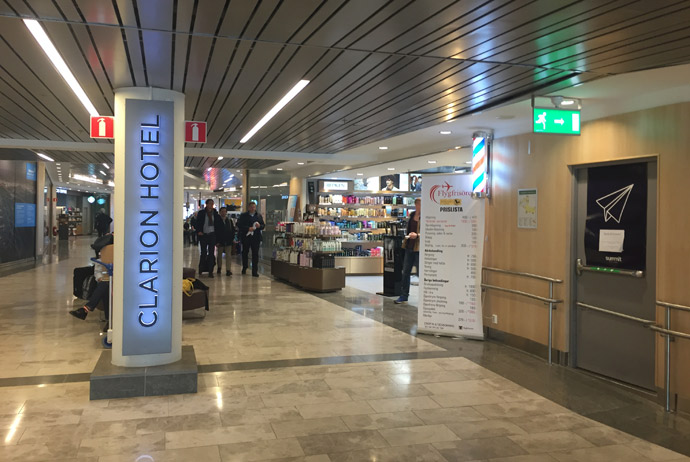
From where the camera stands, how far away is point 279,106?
19.3 feet

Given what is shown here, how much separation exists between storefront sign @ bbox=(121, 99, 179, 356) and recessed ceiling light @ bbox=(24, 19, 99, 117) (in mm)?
602

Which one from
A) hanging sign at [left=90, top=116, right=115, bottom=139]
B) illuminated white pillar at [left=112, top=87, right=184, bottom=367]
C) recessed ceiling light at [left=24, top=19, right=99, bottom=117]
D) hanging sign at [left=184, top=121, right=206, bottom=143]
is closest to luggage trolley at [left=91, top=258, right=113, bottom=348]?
illuminated white pillar at [left=112, top=87, right=184, bottom=367]

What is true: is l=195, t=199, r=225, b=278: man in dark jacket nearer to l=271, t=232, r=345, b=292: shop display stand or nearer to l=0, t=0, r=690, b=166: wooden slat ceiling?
l=271, t=232, r=345, b=292: shop display stand

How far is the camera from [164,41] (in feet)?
11.7

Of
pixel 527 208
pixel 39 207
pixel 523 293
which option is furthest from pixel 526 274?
pixel 39 207

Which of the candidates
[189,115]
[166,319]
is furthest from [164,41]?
[189,115]

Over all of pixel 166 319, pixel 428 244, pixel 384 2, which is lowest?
pixel 166 319

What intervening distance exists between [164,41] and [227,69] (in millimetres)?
852

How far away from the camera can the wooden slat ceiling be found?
2975 millimetres

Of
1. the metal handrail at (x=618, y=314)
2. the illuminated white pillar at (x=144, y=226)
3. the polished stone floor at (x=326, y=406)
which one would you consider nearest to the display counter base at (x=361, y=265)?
the polished stone floor at (x=326, y=406)

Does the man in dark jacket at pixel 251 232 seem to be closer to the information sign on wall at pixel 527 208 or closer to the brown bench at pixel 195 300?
the brown bench at pixel 195 300

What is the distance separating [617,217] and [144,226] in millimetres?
4239

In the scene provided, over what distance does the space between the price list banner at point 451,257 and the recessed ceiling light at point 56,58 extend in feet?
13.0

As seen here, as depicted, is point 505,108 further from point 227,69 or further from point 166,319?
point 166,319
